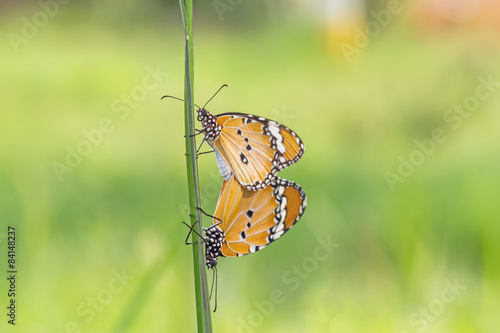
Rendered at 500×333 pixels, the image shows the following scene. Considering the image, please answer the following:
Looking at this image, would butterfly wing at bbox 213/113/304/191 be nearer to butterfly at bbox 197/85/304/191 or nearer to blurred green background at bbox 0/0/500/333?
butterfly at bbox 197/85/304/191

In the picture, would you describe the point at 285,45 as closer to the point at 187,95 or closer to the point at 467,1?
the point at 467,1

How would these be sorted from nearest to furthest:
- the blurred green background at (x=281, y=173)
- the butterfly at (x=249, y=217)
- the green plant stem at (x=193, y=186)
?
the green plant stem at (x=193, y=186) → the butterfly at (x=249, y=217) → the blurred green background at (x=281, y=173)

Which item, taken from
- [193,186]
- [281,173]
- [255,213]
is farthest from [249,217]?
[281,173]

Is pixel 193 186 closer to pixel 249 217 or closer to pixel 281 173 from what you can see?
pixel 249 217

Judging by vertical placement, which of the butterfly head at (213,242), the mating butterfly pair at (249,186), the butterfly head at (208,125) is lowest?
the butterfly head at (213,242)

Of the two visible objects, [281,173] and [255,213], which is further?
[281,173]

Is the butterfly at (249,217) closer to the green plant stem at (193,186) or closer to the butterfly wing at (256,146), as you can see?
the butterfly wing at (256,146)

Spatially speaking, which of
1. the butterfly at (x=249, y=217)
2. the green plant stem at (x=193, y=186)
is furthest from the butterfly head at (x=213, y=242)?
the green plant stem at (x=193, y=186)
